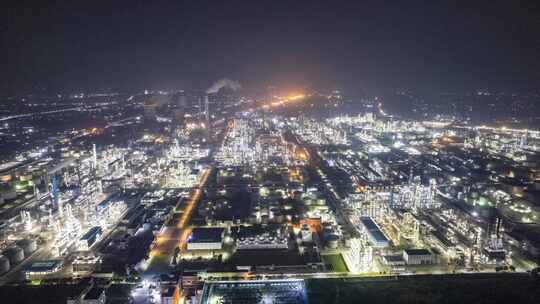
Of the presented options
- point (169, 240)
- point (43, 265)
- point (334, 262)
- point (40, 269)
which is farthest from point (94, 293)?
point (334, 262)

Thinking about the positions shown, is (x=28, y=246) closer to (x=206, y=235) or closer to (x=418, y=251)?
(x=206, y=235)

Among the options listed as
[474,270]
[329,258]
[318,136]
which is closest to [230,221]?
[329,258]

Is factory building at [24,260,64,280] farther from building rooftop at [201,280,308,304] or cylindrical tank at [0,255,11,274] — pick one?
building rooftop at [201,280,308,304]

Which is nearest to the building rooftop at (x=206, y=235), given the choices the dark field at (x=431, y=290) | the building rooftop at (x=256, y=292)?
the building rooftop at (x=256, y=292)

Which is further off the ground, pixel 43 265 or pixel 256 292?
pixel 43 265

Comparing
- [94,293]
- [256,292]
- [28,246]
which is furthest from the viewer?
[28,246]

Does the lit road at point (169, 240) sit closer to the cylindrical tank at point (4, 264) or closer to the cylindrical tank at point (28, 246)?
the cylindrical tank at point (28, 246)
